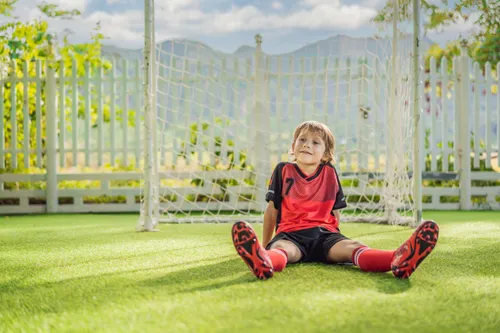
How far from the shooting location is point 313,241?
286cm

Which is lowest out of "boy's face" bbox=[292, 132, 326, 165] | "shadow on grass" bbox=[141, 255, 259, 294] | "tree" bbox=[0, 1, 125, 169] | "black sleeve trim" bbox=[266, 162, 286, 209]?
"shadow on grass" bbox=[141, 255, 259, 294]

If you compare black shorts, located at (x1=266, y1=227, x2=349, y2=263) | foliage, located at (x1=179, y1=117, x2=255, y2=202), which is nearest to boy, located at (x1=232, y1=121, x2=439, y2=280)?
black shorts, located at (x1=266, y1=227, x2=349, y2=263)

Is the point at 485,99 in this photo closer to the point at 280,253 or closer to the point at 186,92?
the point at 186,92

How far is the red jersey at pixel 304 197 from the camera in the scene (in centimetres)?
293

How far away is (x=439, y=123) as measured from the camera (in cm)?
740

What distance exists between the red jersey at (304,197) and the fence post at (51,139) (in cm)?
466

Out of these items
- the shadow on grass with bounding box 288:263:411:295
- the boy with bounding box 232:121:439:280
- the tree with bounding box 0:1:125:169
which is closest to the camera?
the shadow on grass with bounding box 288:263:411:295

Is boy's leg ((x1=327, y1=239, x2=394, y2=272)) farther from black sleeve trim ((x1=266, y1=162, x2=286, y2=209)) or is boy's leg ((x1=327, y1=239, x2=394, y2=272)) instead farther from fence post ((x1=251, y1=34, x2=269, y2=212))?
fence post ((x1=251, y1=34, x2=269, y2=212))

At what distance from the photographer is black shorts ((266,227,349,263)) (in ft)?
9.29

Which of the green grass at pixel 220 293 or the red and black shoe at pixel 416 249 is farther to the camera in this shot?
the red and black shoe at pixel 416 249

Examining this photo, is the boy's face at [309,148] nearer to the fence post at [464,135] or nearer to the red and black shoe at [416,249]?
the red and black shoe at [416,249]

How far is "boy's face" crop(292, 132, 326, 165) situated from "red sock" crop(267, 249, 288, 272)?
1.91 feet

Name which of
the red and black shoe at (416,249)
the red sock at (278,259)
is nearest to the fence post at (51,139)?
the red sock at (278,259)

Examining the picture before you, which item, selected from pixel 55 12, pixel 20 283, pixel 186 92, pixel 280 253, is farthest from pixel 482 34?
pixel 20 283
